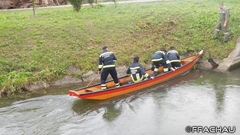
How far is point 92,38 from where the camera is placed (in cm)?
1698

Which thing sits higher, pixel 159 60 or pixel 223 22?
pixel 223 22

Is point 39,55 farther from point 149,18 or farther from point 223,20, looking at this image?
point 223,20

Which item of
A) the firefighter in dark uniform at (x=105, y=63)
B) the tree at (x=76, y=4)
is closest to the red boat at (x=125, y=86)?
the firefighter in dark uniform at (x=105, y=63)

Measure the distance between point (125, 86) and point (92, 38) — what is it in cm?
557

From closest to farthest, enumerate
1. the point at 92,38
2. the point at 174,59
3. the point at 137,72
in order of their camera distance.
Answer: the point at 137,72, the point at 174,59, the point at 92,38

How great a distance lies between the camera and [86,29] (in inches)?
695

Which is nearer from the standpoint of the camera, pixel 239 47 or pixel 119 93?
pixel 119 93

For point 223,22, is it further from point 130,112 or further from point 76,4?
point 76,4

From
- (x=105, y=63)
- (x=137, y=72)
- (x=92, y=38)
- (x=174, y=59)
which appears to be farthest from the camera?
(x=92, y=38)

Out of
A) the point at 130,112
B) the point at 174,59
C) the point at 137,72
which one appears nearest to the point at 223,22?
the point at 174,59

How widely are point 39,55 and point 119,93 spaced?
5.09 metres

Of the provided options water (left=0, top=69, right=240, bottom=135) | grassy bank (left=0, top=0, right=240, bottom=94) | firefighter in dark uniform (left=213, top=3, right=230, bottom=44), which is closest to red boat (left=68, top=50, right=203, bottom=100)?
water (left=0, top=69, right=240, bottom=135)

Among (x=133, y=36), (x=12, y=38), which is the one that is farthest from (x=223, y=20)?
(x=12, y=38)

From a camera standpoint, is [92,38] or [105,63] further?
[92,38]
